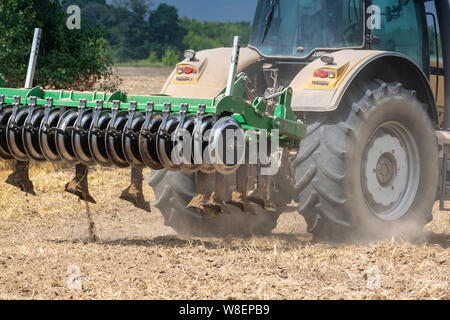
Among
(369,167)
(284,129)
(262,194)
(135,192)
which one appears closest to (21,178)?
(135,192)

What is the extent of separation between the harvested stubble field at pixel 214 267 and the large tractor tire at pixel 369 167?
195mm

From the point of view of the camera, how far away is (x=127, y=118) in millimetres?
4949

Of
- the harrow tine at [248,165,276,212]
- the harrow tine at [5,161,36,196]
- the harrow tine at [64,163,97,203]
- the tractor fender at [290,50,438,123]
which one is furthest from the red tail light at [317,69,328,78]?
the harrow tine at [5,161,36,196]

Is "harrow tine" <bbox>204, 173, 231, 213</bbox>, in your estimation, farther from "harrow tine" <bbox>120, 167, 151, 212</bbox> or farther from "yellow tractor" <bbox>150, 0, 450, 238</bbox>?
"harrow tine" <bbox>120, 167, 151, 212</bbox>

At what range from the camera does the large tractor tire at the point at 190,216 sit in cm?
550

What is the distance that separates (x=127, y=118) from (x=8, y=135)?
3.08 feet

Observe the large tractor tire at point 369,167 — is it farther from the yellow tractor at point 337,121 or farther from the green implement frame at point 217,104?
the green implement frame at point 217,104

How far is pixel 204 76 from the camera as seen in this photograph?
588 centimetres

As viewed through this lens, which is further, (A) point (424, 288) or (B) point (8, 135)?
(B) point (8, 135)

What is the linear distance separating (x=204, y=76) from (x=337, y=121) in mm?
1294

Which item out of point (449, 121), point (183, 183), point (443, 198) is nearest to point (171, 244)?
point (183, 183)

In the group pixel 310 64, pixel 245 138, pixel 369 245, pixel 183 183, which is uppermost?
pixel 310 64

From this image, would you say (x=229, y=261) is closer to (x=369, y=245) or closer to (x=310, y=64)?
(x=369, y=245)

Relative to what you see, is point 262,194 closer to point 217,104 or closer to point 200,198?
point 200,198
